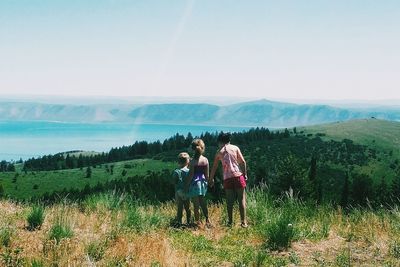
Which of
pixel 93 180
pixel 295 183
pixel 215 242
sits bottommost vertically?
pixel 93 180

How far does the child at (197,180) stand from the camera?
1251cm

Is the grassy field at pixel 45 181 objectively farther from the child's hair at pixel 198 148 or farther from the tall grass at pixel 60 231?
the tall grass at pixel 60 231

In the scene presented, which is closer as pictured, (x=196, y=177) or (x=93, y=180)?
(x=196, y=177)

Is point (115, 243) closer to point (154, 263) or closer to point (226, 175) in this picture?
point (154, 263)

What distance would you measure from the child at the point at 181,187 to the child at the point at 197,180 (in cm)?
23

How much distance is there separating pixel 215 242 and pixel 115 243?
255 cm

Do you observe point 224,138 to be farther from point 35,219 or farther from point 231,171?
point 35,219

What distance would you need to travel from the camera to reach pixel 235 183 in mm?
12633

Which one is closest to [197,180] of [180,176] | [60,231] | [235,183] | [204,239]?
[180,176]

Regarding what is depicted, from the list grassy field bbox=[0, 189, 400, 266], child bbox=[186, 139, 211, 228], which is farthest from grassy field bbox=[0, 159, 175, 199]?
grassy field bbox=[0, 189, 400, 266]

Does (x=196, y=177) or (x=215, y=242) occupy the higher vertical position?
(x=196, y=177)

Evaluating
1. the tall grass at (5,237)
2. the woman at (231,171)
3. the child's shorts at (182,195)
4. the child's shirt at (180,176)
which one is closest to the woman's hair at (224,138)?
the woman at (231,171)

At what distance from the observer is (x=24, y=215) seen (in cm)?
1180

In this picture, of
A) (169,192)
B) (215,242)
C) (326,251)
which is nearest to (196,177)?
(215,242)
